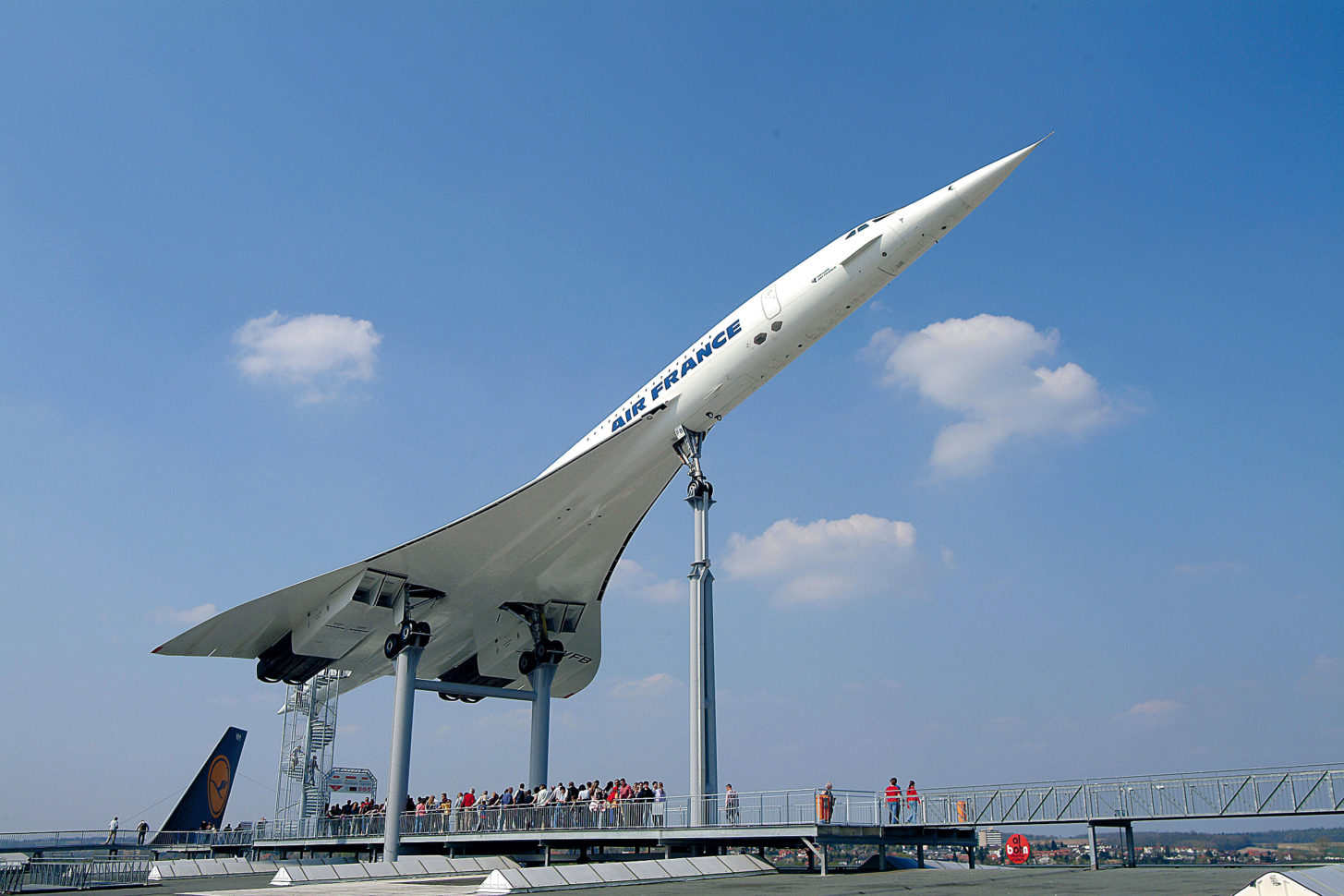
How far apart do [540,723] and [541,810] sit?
612cm

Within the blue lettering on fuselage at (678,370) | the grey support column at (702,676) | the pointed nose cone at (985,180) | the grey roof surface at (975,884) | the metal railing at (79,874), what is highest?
the pointed nose cone at (985,180)

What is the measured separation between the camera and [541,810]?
742 inches

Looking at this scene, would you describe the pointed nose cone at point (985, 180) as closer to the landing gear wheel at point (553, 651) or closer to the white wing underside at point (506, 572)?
the white wing underside at point (506, 572)

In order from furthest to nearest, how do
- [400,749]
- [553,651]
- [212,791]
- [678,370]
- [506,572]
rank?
1. [212,791]
2. [553,651]
3. [506,572]
4. [400,749]
5. [678,370]

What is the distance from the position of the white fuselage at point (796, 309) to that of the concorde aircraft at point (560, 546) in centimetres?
2

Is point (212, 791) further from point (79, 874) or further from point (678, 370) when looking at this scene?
point (678, 370)

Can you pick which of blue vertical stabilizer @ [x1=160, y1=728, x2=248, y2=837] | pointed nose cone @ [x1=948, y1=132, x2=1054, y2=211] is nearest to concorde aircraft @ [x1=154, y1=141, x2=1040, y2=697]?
pointed nose cone @ [x1=948, y1=132, x2=1054, y2=211]

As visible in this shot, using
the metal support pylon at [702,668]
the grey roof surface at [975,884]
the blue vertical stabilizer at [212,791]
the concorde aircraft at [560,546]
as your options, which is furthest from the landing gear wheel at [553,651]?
the blue vertical stabilizer at [212,791]

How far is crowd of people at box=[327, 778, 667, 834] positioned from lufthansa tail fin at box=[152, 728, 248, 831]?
9.74 m

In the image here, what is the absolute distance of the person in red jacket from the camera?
45.1ft

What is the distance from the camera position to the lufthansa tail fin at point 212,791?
31.1 m

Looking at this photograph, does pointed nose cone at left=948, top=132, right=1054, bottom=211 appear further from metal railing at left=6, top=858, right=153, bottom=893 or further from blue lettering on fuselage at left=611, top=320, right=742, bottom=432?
metal railing at left=6, top=858, right=153, bottom=893

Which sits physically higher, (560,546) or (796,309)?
(796,309)

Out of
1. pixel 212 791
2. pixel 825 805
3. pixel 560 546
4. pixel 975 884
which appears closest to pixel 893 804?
pixel 825 805
